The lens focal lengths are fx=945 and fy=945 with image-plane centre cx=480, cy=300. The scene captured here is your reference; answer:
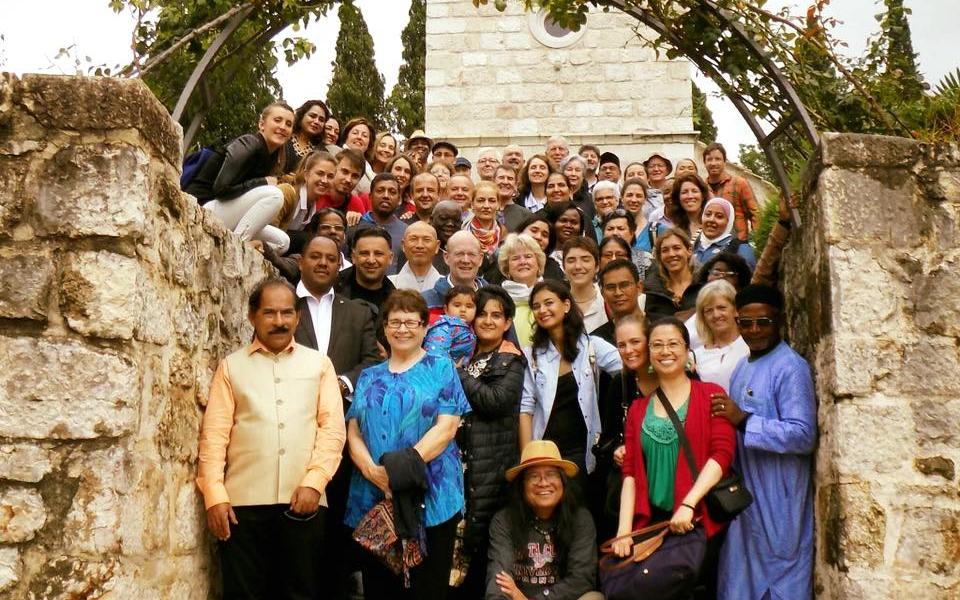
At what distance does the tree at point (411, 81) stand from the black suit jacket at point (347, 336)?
1818 cm

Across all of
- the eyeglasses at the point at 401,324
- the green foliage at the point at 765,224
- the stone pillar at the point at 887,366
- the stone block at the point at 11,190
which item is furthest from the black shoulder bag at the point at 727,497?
the stone block at the point at 11,190

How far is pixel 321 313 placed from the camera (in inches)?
189

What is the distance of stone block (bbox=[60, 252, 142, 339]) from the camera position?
10.0ft

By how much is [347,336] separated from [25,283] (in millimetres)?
1824

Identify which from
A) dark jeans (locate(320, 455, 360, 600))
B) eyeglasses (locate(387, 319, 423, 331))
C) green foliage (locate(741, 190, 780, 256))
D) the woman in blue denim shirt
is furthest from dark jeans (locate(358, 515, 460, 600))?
green foliage (locate(741, 190, 780, 256))

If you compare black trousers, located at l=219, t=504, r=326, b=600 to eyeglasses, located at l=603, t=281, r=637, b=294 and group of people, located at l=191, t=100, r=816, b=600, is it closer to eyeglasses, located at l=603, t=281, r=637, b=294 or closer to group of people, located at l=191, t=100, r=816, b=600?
group of people, located at l=191, t=100, r=816, b=600

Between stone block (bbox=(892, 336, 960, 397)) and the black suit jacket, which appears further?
the black suit jacket

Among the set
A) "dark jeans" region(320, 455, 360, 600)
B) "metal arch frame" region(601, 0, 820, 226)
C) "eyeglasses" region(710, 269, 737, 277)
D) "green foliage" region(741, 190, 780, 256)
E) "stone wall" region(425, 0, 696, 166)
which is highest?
"stone wall" region(425, 0, 696, 166)

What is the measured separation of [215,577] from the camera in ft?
12.5

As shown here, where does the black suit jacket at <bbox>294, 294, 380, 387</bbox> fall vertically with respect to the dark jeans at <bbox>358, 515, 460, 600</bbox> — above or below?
above

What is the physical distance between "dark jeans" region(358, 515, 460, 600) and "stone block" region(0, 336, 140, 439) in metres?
1.49

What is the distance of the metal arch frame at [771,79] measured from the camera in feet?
14.5

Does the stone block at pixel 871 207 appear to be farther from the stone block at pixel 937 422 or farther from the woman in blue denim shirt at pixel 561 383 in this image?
the woman in blue denim shirt at pixel 561 383

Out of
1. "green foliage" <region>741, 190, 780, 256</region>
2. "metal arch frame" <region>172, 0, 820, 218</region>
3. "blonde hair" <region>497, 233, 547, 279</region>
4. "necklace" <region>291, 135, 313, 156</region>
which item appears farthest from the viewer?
"necklace" <region>291, 135, 313, 156</region>
